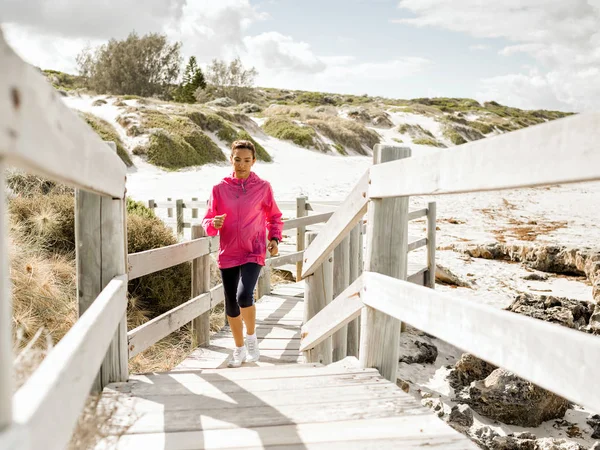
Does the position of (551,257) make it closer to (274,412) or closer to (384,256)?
(384,256)

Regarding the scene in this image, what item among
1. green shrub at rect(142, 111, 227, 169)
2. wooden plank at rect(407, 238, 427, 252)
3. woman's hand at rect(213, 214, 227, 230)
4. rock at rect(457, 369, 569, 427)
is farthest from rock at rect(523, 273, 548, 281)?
green shrub at rect(142, 111, 227, 169)

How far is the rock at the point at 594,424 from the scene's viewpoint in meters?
Result: 4.87

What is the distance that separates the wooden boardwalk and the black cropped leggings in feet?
3.27

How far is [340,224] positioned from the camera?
306 centimetres

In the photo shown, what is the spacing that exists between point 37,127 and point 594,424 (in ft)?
18.6

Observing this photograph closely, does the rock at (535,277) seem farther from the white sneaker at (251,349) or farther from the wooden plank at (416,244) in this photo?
the white sneaker at (251,349)

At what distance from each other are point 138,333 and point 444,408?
3.20m

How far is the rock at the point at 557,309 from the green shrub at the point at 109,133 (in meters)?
15.1

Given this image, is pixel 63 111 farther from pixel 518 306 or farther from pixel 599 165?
pixel 518 306

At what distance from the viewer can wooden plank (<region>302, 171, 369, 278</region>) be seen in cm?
273

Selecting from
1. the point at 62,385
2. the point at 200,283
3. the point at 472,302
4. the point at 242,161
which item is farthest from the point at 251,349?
the point at 62,385

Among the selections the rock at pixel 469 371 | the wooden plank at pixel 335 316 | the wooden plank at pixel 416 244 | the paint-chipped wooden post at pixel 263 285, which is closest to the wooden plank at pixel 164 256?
the wooden plank at pixel 335 316

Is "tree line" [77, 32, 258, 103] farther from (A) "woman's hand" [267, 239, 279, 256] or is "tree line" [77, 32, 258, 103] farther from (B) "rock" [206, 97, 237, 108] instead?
(A) "woman's hand" [267, 239, 279, 256]

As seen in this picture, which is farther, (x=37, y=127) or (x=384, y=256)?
(x=384, y=256)
